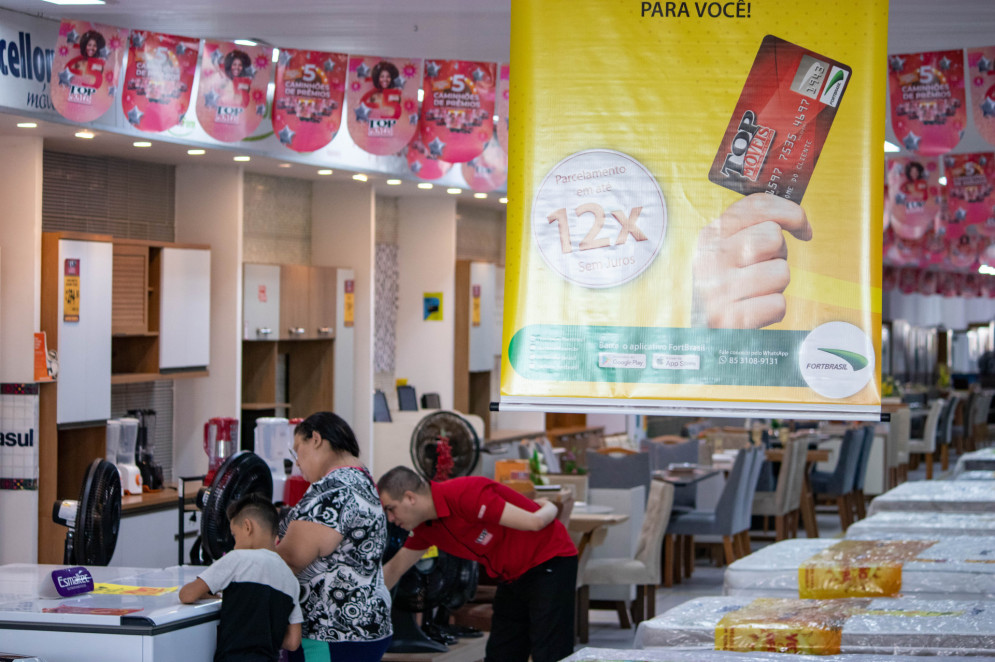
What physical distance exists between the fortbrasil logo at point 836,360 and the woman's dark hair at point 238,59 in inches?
177

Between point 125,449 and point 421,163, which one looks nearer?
point 125,449

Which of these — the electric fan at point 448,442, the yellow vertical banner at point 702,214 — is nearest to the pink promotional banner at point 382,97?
the electric fan at point 448,442

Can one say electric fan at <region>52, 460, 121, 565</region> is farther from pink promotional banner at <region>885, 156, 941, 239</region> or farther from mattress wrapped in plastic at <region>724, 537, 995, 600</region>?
pink promotional banner at <region>885, 156, 941, 239</region>

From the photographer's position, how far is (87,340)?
7.13 meters

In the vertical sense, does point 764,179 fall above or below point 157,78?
below

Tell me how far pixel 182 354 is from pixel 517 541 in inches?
164

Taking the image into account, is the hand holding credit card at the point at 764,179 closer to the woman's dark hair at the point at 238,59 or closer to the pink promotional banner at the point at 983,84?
the pink promotional banner at the point at 983,84

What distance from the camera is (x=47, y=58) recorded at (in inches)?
248

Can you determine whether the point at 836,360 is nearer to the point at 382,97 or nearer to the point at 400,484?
the point at 400,484

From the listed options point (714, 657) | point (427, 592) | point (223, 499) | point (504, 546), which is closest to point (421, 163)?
point (427, 592)

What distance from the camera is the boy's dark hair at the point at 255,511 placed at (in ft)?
12.1

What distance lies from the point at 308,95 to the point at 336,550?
356 cm

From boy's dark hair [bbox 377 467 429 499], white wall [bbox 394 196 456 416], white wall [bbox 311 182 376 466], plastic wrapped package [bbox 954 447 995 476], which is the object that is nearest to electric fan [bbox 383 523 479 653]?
boy's dark hair [bbox 377 467 429 499]

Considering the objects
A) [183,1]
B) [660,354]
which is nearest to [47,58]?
[183,1]
